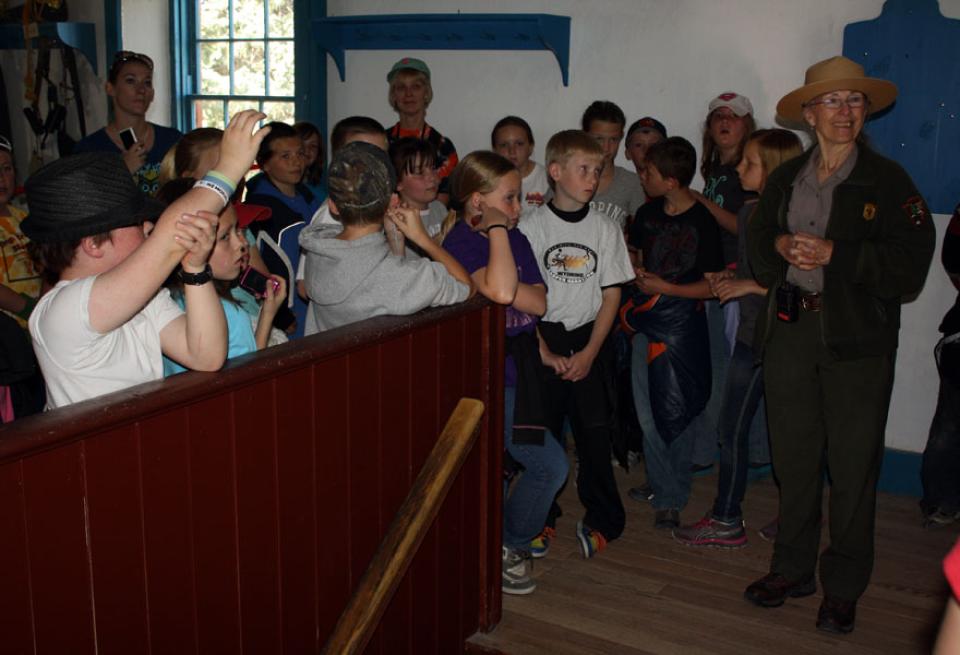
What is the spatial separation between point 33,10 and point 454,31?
3091 millimetres

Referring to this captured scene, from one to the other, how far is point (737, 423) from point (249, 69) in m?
4.15

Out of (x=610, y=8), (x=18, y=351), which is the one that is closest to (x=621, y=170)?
(x=610, y=8)

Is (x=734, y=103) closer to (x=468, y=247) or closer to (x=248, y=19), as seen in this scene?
(x=468, y=247)

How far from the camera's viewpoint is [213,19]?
6.52m

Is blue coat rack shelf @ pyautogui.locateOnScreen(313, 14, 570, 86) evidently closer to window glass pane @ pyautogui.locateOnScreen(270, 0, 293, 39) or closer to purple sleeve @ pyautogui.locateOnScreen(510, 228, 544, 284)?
window glass pane @ pyautogui.locateOnScreen(270, 0, 293, 39)

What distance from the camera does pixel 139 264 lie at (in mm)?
1775

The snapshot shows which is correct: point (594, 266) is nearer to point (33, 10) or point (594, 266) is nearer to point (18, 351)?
point (18, 351)

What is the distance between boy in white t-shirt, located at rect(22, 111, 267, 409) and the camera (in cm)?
178

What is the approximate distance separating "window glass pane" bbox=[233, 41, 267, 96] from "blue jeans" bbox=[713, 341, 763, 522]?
3.87 meters

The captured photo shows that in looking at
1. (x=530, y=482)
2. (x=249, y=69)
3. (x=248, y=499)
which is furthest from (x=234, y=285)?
(x=249, y=69)

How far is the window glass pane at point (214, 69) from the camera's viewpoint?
6.53m

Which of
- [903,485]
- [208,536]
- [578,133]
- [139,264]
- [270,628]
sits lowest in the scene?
[903,485]

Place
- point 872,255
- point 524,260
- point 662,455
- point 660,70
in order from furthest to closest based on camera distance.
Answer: point 660,70 < point 662,455 < point 524,260 < point 872,255

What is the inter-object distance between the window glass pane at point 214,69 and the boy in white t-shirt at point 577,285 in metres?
3.73
